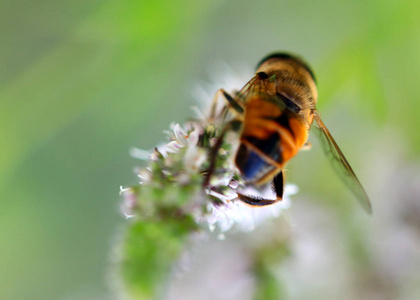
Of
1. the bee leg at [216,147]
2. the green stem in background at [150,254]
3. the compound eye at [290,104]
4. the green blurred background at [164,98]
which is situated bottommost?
the green stem in background at [150,254]

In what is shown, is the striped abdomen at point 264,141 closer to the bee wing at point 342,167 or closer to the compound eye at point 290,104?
the compound eye at point 290,104

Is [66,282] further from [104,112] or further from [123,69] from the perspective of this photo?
[123,69]

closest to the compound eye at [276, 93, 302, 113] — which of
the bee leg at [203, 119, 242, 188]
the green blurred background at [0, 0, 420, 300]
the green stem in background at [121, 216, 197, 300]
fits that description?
the bee leg at [203, 119, 242, 188]

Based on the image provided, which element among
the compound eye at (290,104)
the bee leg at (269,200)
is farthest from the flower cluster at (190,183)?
the compound eye at (290,104)

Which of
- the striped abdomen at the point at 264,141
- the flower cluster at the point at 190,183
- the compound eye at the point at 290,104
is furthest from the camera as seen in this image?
the compound eye at the point at 290,104

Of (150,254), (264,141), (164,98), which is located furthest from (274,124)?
(164,98)

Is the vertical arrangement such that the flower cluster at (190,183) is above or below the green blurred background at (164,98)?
below

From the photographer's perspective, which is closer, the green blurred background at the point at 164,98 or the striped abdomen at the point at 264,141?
the striped abdomen at the point at 264,141
